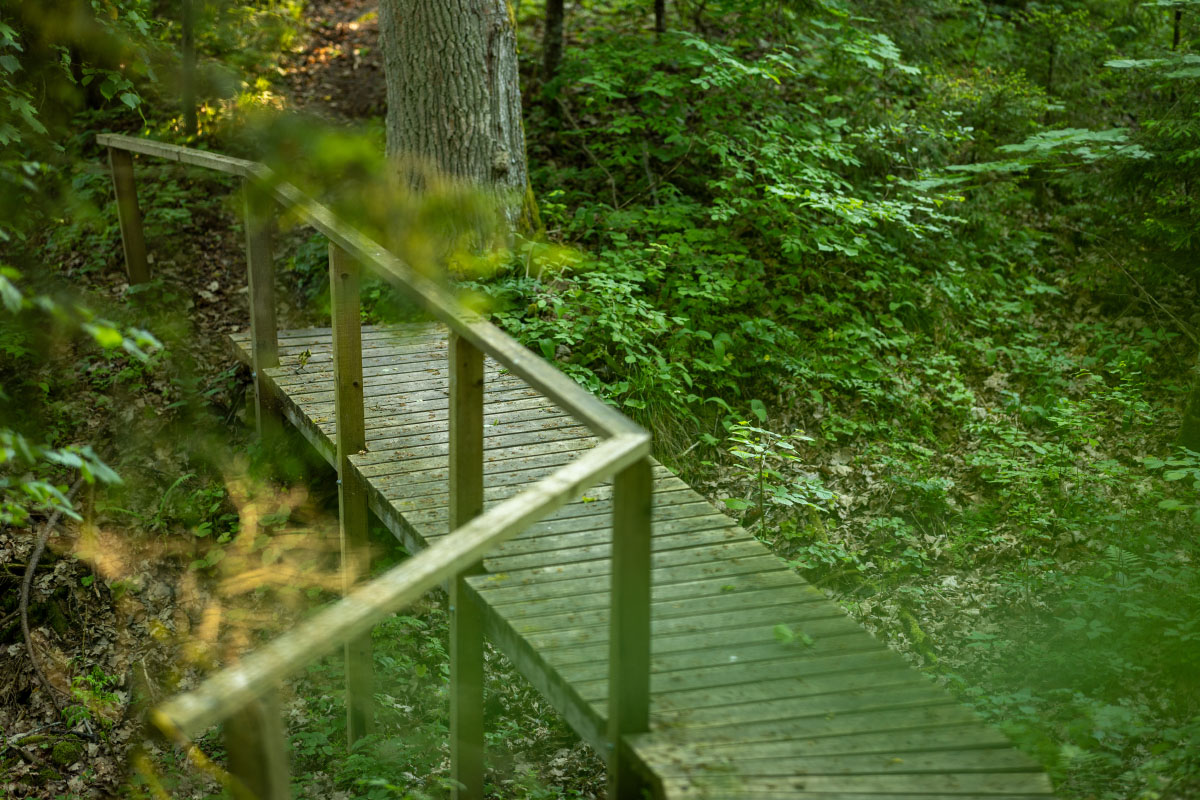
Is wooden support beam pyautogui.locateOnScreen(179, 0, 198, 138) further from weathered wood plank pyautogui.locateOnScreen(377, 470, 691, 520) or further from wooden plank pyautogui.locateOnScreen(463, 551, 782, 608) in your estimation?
wooden plank pyautogui.locateOnScreen(463, 551, 782, 608)

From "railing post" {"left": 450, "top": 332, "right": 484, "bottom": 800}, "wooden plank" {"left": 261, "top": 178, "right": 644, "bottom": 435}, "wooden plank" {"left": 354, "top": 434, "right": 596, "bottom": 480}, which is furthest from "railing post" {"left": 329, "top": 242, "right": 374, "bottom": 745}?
"railing post" {"left": 450, "top": 332, "right": 484, "bottom": 800}

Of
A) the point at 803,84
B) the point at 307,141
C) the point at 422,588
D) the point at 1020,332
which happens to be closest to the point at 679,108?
the point at 803,84

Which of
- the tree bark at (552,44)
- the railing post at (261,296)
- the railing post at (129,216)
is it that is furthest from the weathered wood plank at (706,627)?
the tree bark at (552,44)

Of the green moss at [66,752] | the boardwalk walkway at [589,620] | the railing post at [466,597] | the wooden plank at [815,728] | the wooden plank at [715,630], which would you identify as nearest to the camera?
the boardwalk walkway at [589,620]

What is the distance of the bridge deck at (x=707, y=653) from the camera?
2.98 metres

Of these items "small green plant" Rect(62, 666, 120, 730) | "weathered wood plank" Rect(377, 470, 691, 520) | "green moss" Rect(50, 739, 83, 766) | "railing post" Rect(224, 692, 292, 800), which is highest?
"railing post" Rect(224, 692, 292, 800)

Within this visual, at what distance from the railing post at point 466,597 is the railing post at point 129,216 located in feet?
17.2

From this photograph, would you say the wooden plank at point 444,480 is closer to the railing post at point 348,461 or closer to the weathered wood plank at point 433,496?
the weathered wood plank at point 433,496

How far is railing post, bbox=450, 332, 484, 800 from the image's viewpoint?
3.72 meters

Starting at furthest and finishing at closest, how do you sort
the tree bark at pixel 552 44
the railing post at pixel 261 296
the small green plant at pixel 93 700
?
the tree bark at pixel 552 44, the railing post at pixel 261 296, the small green plant at pixel 93 700

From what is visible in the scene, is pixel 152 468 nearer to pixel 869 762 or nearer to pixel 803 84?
pixel 869 762

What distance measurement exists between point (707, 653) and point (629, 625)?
0.72 metres

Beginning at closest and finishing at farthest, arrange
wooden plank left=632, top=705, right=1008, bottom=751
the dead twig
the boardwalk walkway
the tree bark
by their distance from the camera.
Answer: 1. the boardwalk walkway
2. wooden plank left=632, top=705, right=1008, bottom=751
3. the dead twig
4. the tree bark

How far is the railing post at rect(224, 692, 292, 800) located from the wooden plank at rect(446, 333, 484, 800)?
167cm
